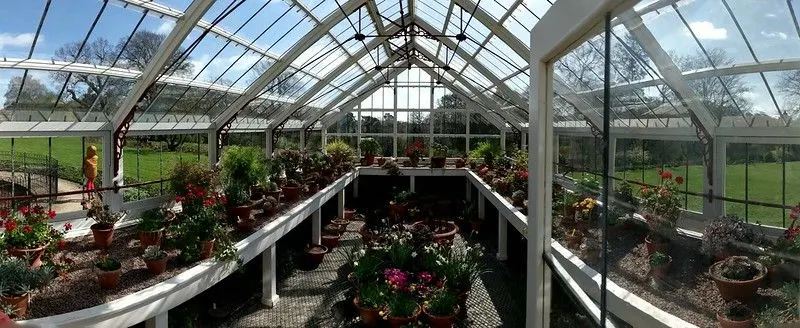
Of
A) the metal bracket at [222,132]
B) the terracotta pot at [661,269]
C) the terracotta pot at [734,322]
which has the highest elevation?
the metal bracket at [222,132]

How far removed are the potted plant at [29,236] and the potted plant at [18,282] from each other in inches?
26.8

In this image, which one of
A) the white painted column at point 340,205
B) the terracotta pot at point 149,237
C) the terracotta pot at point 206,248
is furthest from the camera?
the white painted column at point 340,205

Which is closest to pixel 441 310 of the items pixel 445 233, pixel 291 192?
pixel 445 233

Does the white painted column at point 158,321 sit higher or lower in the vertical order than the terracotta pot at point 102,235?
lower

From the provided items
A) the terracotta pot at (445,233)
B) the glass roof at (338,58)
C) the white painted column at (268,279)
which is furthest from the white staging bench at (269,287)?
the terracotta pot at (445,233)

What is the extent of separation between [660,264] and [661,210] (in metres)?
0.16

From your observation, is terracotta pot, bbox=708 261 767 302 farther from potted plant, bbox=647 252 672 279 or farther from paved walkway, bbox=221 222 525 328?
paved walkway, bbox=221 222 525 328

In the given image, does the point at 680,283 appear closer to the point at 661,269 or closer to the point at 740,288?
the point at 661,269

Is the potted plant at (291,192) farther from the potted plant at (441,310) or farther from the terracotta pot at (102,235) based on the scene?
the potted plant at (441,310)

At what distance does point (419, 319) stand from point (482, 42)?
287 inches

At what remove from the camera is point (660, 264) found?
149cm

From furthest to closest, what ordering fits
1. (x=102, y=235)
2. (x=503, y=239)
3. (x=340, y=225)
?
(x=340, y=225) < (x=503, y=239) < (x=102, y=235)

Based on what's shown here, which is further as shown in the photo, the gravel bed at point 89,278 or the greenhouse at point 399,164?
the gravel bed at point 89,278

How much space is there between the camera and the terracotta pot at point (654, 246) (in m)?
1.48
